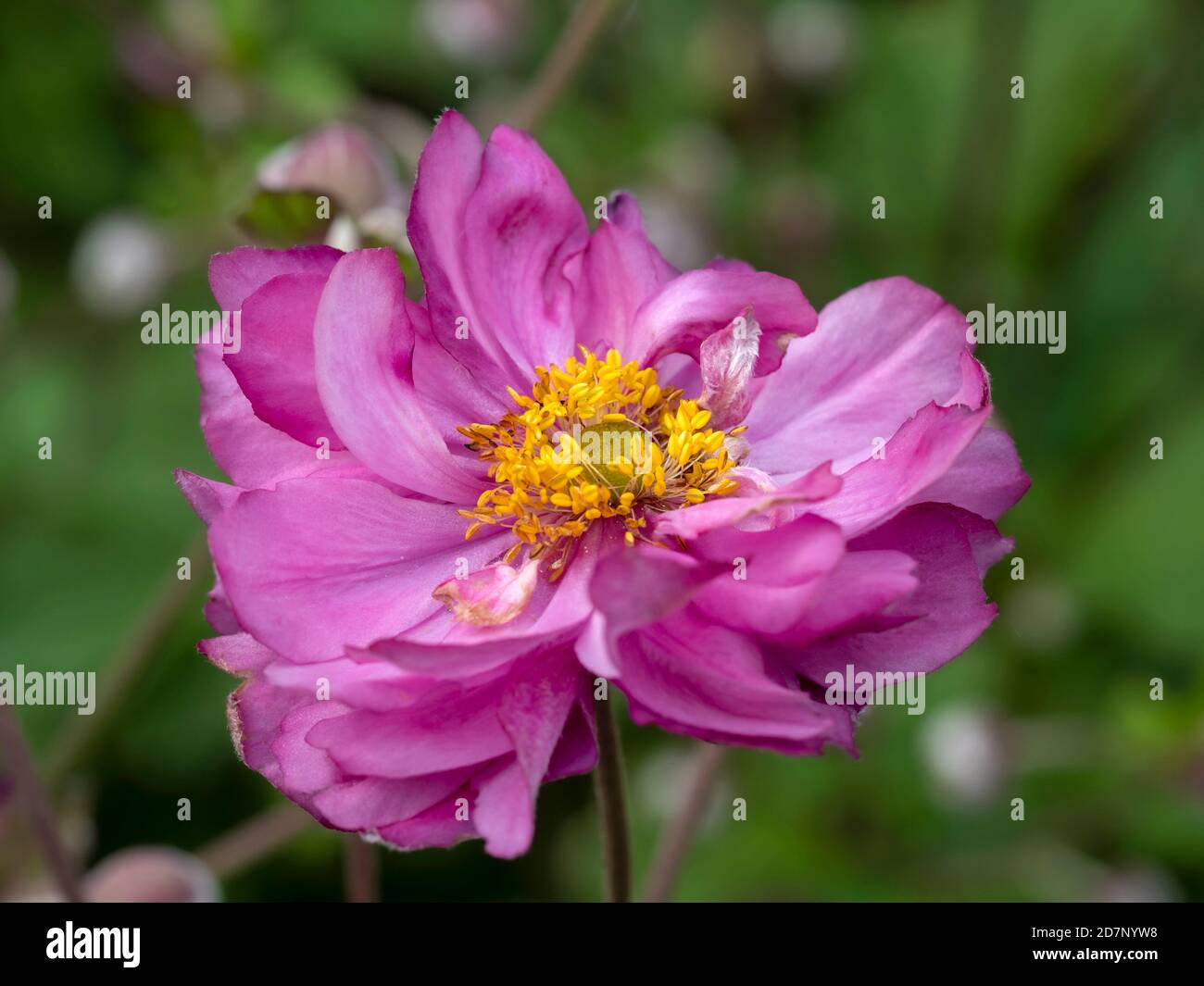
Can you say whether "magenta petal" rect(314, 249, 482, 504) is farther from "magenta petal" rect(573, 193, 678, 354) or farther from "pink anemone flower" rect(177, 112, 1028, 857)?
"magenta petal" rect(573, 193, 678, 354)

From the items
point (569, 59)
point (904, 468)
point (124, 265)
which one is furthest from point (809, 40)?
point (904, 468)

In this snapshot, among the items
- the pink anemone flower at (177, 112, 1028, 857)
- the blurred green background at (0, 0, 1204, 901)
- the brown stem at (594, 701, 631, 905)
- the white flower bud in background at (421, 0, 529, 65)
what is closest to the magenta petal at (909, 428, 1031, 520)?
the pink anemone flower at (177, 112, 1028, 857)

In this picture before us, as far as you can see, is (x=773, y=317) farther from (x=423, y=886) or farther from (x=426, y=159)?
(x=423, y=886)

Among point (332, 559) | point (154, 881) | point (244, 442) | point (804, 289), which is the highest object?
point (804, 289)

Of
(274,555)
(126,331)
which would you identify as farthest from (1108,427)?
(274,555)

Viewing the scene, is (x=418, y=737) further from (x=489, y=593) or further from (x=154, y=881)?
(x=154, y=881)

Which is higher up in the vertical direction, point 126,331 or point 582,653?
point 126,331
